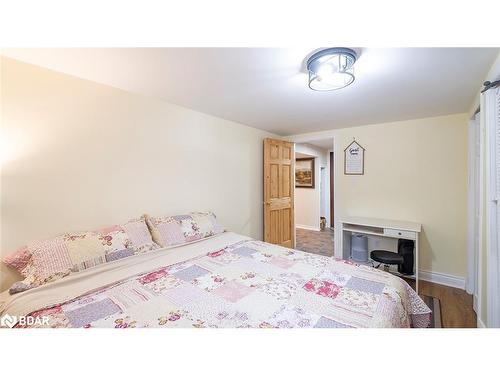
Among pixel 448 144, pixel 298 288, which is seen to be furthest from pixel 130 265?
pixel 448 144

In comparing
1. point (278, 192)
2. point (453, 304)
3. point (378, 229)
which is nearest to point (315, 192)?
point (278, 192)

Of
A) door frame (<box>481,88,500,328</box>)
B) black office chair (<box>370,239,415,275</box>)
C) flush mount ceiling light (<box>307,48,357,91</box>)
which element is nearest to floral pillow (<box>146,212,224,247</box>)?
flush mount ceiling light (<box>307,48,357,91</box>)

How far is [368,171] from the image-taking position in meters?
3.38

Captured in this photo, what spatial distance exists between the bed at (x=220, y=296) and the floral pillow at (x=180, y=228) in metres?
0.23

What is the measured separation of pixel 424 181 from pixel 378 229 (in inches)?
34.8

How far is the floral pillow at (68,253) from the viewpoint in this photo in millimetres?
1384

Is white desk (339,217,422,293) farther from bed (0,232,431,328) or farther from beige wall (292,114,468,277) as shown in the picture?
bed (0,232,431,328)

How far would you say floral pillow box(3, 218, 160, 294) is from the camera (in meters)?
1.38

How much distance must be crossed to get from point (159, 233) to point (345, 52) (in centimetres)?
207

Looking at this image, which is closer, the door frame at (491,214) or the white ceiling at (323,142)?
the door frame at (491,214)

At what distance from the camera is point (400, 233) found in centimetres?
275

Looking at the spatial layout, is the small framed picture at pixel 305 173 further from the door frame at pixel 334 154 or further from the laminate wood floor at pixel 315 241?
the door frame at pixel 334 154
